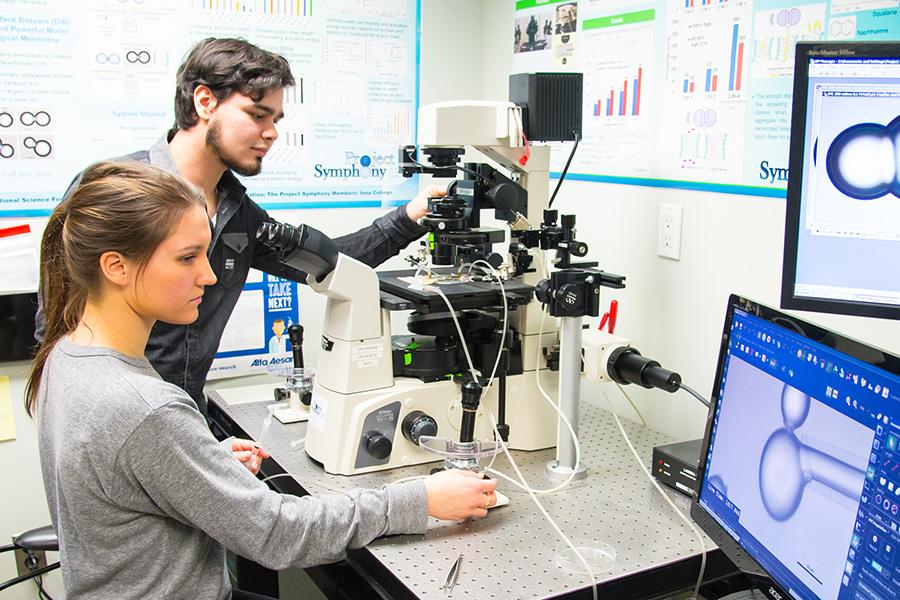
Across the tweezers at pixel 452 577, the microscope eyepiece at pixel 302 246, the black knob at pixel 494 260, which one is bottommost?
the tweezers at pixel 452 577

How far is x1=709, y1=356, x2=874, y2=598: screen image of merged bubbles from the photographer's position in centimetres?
91

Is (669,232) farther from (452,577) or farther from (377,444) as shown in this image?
(452,577)

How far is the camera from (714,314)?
189 centimetres

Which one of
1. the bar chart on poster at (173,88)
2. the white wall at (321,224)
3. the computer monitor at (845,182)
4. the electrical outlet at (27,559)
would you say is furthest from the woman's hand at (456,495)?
the electrical outlet at (27,559)

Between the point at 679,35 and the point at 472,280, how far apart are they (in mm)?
795

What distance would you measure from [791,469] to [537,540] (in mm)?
535

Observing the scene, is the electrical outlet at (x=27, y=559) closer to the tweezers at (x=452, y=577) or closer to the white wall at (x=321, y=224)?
the white wall at (x=321, y=224)

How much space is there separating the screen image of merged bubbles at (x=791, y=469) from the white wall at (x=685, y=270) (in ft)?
1.85

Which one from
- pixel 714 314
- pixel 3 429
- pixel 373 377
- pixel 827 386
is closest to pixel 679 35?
pixel 714 314

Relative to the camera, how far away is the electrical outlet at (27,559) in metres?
2.21

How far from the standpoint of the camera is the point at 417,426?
1644 mm

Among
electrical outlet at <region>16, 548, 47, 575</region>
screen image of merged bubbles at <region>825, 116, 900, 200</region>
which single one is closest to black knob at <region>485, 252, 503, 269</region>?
screen image of merged bubbles at <region>825, 116, 900, 200</region>

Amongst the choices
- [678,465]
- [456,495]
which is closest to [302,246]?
[456,495]

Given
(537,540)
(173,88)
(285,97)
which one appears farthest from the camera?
(285,97)
